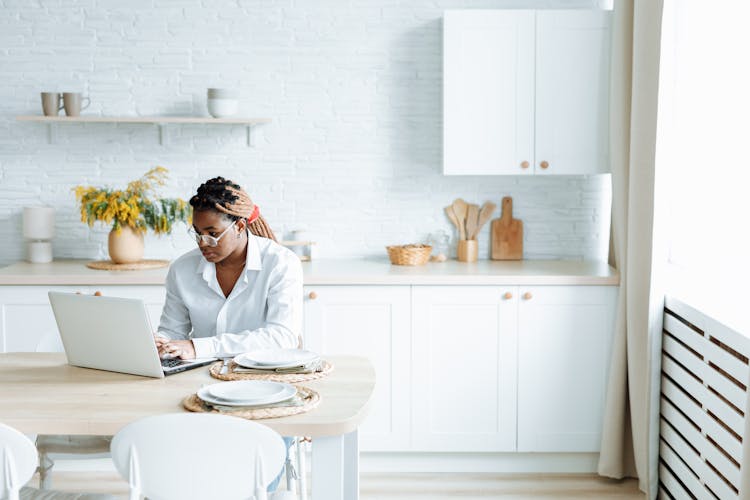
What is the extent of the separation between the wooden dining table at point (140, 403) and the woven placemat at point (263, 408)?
2 cm

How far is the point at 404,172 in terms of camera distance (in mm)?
4352

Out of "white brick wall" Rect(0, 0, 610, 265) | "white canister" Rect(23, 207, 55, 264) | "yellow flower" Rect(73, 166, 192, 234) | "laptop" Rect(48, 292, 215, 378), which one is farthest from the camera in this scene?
"white brick wall" Rect(0, 0, 610, 265)

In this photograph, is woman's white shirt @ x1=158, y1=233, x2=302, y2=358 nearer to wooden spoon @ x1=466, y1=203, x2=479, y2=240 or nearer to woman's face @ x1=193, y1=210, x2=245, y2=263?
woman's face @ x1=193, y1=210, x2=245, y2=263

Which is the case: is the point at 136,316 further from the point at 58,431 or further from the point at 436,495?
the point at 436,495

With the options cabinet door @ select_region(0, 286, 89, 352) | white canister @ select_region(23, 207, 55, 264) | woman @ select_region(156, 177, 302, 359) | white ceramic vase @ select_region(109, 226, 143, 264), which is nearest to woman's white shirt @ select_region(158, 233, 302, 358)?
woman @ select_region(156, 177, 302, 359)

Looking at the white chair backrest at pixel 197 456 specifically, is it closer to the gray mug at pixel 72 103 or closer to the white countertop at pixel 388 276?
the white countertop at pixel 388 276

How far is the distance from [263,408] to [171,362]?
1.81ft

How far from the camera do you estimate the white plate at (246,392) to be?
2.08 metres

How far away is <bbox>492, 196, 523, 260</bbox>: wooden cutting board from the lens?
4.33 m

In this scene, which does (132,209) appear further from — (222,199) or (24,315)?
(222,199)

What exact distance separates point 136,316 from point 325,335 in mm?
1631

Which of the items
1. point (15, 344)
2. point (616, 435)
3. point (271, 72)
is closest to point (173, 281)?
point (15, 344)

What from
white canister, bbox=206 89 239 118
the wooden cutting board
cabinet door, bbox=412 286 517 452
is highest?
white canister, bbox=206 89 239 118

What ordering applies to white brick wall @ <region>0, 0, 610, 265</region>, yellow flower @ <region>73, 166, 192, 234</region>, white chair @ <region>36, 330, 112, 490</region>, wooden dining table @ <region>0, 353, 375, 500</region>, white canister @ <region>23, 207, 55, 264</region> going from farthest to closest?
white brick wall @ <region>0, 0, 610, 265</region>
white canister @ <region>23, 207, 55, 264</region>
yellow flower @ <region>73, 166, 192, 234</region>
white chair @ <region>36, 330, 112, 490</region>
wooden dining table @ <region>0, 353, 375, 500</region>
